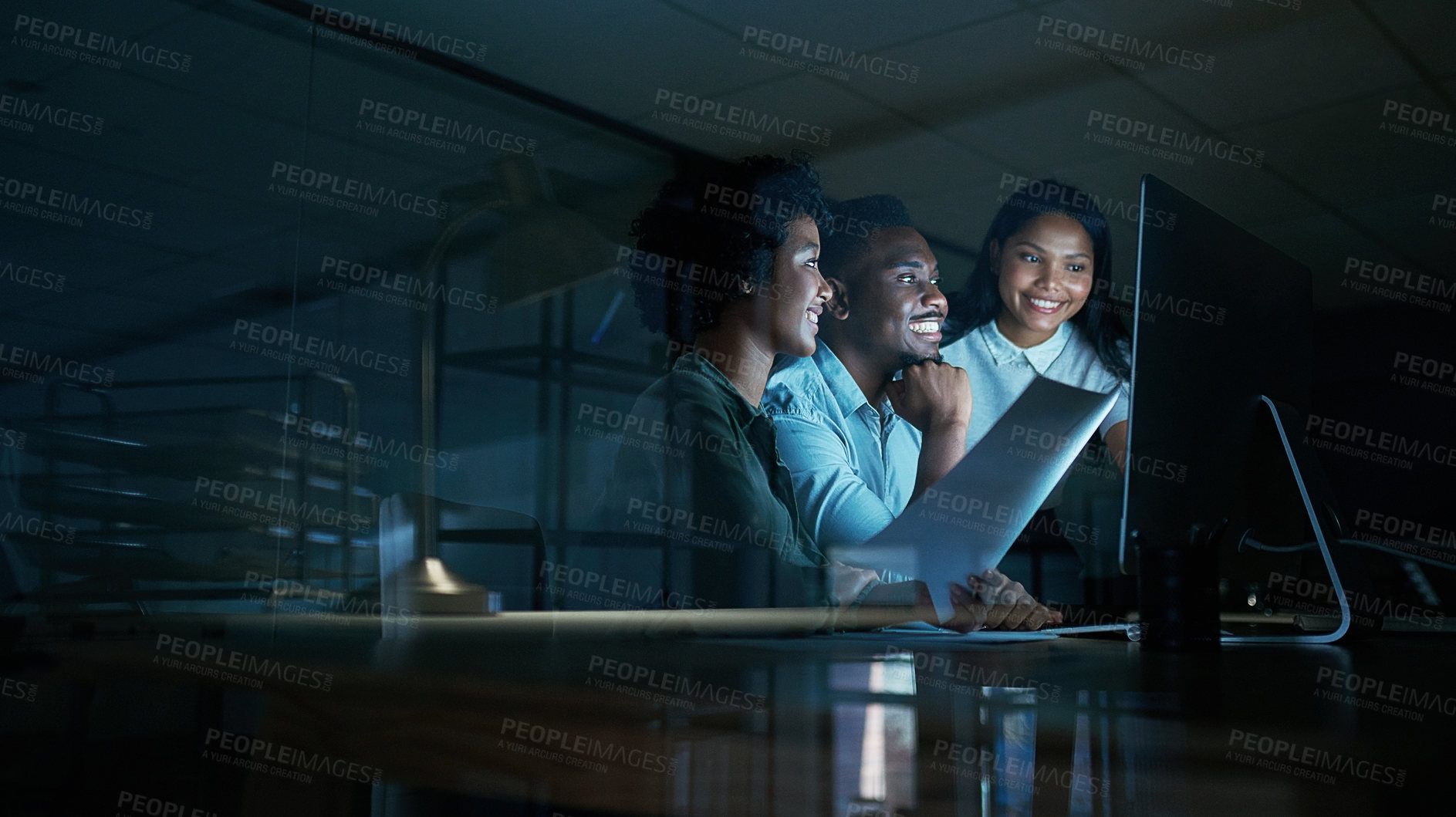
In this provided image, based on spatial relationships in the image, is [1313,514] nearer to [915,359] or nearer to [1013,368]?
[915,359]

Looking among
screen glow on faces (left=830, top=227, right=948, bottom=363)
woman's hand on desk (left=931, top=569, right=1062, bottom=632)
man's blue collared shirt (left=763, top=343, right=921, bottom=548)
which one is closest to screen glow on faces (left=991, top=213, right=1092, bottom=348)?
screen glow on faces (left=830, top=227, right=948, bottom=363)

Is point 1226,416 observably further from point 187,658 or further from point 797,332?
point 797,332

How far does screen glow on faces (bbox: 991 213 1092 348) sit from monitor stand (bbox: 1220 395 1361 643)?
194 cm

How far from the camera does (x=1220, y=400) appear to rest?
3.37ft

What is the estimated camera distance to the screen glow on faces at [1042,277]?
308 cm

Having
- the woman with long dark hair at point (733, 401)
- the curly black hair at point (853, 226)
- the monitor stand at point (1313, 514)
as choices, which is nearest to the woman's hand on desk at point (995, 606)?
the woman with long dark hair at point (733, 401)

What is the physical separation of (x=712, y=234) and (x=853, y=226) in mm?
470

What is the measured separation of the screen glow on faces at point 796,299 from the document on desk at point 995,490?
56 cm

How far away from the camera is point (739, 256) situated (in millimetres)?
2855

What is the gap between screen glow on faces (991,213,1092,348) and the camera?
3.08 m

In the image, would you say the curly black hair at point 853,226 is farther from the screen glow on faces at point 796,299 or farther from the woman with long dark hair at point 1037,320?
the woman with long dark hair at point 1037,320

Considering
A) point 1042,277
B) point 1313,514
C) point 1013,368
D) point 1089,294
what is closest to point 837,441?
point 1013,368

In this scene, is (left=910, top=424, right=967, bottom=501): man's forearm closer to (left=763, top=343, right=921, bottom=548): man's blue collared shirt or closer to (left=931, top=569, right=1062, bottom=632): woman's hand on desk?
(left=763, top=343, right=921, bottom=548): man's blue collared shirt

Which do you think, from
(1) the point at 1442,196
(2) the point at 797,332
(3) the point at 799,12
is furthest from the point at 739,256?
(1) the point at 1442,196
